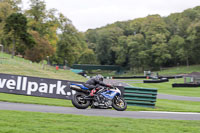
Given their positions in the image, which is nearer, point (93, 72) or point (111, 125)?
point (111, 125)

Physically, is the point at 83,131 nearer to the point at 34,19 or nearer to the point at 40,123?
the point at 40,123

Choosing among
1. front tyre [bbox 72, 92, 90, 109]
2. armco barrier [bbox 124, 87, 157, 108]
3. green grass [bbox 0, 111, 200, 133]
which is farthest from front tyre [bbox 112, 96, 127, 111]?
green grass [bbox 0, 111, 200, 133]

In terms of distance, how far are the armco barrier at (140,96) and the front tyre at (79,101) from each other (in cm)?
384

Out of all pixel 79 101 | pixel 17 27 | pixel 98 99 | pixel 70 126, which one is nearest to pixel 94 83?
pixel 98 99

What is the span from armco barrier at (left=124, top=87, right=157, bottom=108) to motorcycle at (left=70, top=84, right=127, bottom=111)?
256 cm

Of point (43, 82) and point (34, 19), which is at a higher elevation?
point (34, 19)

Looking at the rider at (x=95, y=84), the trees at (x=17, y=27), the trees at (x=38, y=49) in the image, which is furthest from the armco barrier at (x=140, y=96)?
the trees at (x=38, y=49)

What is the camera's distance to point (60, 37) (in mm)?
75500

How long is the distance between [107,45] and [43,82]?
9566 cm

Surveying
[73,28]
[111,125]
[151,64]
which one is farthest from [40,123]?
[151,64]

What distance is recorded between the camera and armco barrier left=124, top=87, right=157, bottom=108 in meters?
14.6

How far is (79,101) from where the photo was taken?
37.4 feet

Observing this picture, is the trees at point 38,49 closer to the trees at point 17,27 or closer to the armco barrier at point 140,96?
the trees at point 17,27

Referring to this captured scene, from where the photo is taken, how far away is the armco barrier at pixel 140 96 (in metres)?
14.6
